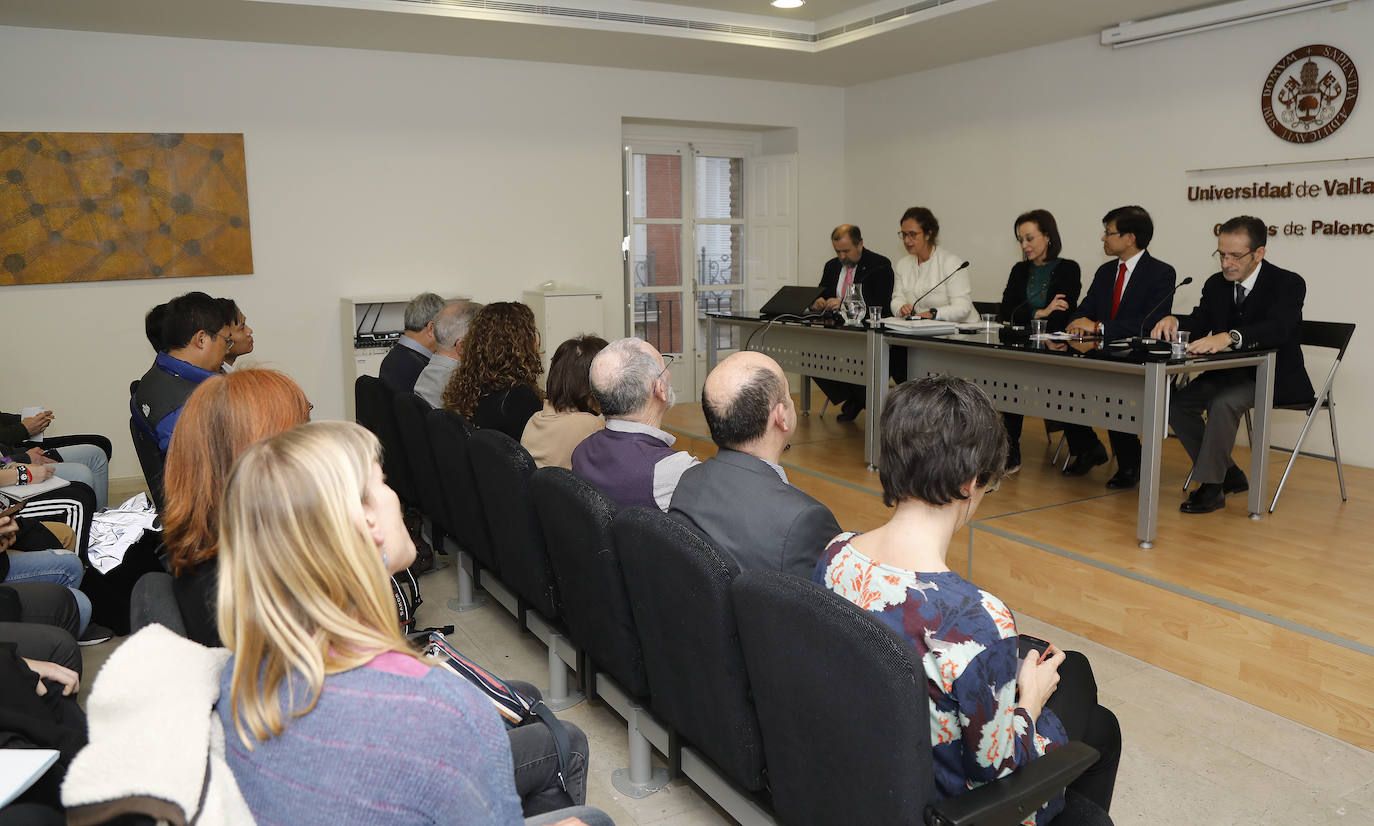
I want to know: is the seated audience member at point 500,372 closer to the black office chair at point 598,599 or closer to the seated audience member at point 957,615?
the black office chair at point 598,599

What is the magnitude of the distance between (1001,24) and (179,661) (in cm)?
612

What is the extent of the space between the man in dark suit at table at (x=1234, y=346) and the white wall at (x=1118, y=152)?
1288 mm

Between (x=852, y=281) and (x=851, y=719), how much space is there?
5.25 meters

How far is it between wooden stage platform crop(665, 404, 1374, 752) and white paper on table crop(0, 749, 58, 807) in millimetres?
3058

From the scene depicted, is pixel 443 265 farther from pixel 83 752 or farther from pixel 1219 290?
pixel 83 752

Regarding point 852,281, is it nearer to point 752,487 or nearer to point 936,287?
point 936,287

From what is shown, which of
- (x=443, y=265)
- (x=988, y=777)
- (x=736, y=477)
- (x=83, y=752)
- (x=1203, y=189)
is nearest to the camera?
(x=83, y=752)

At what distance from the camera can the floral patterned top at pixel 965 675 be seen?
4.73 ft

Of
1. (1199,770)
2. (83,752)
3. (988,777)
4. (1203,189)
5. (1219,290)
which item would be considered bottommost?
(1199,770)

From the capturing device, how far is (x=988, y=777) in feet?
4.90

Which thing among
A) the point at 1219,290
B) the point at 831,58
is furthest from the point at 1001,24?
the point at 1219,290

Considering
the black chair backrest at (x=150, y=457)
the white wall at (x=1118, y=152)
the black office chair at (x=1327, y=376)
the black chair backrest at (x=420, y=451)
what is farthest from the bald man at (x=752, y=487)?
the white wall at (x=1118, y=152)

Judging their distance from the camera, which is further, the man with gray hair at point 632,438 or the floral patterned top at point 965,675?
the man with gray hair at point 632,438

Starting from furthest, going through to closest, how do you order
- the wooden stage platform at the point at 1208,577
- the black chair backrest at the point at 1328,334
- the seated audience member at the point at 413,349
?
the seated audience member at the point at 413,349 < the black chair backrest at the point at 1328,334 < the wooden stage platform at the point at 1208,577
